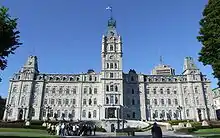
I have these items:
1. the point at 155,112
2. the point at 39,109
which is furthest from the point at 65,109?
the point at 155,112

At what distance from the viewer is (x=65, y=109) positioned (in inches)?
2889

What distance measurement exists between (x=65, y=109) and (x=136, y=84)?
26.9 m

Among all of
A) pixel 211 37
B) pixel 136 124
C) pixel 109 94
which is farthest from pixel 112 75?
pixel 211 37

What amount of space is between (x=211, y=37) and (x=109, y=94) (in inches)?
1969

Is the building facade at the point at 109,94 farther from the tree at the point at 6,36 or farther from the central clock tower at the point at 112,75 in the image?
the tree at the point at 6,36

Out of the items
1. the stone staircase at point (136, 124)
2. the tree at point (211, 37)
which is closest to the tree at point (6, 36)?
the tree at point (211, 37)

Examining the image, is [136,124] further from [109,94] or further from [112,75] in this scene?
[112,75]

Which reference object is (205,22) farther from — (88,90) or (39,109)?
(39,109)

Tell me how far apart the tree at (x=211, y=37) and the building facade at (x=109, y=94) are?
47000mm

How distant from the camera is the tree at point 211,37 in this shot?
2266 cm

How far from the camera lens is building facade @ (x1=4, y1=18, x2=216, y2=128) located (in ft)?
235

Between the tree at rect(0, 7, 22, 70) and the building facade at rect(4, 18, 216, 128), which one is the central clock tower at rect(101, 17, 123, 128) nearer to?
the building facade at rect(4, 18, 216, 128)

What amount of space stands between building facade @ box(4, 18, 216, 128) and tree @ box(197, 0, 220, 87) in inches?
1850

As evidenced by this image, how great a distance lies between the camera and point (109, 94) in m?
70.5
